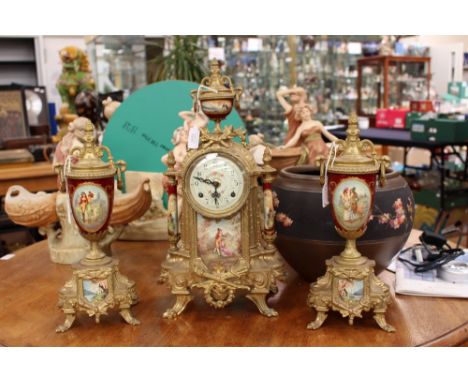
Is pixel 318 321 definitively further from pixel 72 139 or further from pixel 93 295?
pixel 72 139

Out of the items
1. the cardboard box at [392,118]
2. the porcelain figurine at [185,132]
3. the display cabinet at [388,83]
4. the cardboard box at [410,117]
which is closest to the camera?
the porcelain figurine at [185,132]

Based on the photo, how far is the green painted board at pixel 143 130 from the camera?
1.76 m

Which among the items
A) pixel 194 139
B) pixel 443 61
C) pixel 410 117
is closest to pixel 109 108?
pixel 194 139

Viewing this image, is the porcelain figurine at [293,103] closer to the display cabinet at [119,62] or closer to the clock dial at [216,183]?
the clock dial at [216,183]

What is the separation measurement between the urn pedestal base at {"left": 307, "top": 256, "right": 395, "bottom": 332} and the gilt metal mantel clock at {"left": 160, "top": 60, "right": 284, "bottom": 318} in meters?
0.11

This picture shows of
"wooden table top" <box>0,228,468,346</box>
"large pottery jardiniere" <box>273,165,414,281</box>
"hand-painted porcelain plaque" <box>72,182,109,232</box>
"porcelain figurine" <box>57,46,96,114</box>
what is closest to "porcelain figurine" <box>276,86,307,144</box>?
"large pottery jardiniere" <box>273,165,414,281</box>

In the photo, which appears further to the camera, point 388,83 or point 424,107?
point 388,83

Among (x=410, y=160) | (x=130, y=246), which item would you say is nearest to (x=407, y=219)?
(x=130, y=246)

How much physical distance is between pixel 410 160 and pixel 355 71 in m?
1.08

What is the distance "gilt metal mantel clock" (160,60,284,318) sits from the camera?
3.60 ft

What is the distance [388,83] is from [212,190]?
4.36 m

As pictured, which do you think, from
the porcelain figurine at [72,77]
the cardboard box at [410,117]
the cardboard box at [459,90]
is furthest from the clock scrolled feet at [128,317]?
the cardboard box at [459,90]

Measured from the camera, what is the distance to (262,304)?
3.76 ft

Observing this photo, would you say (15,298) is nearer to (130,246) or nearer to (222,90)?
(130,246)
